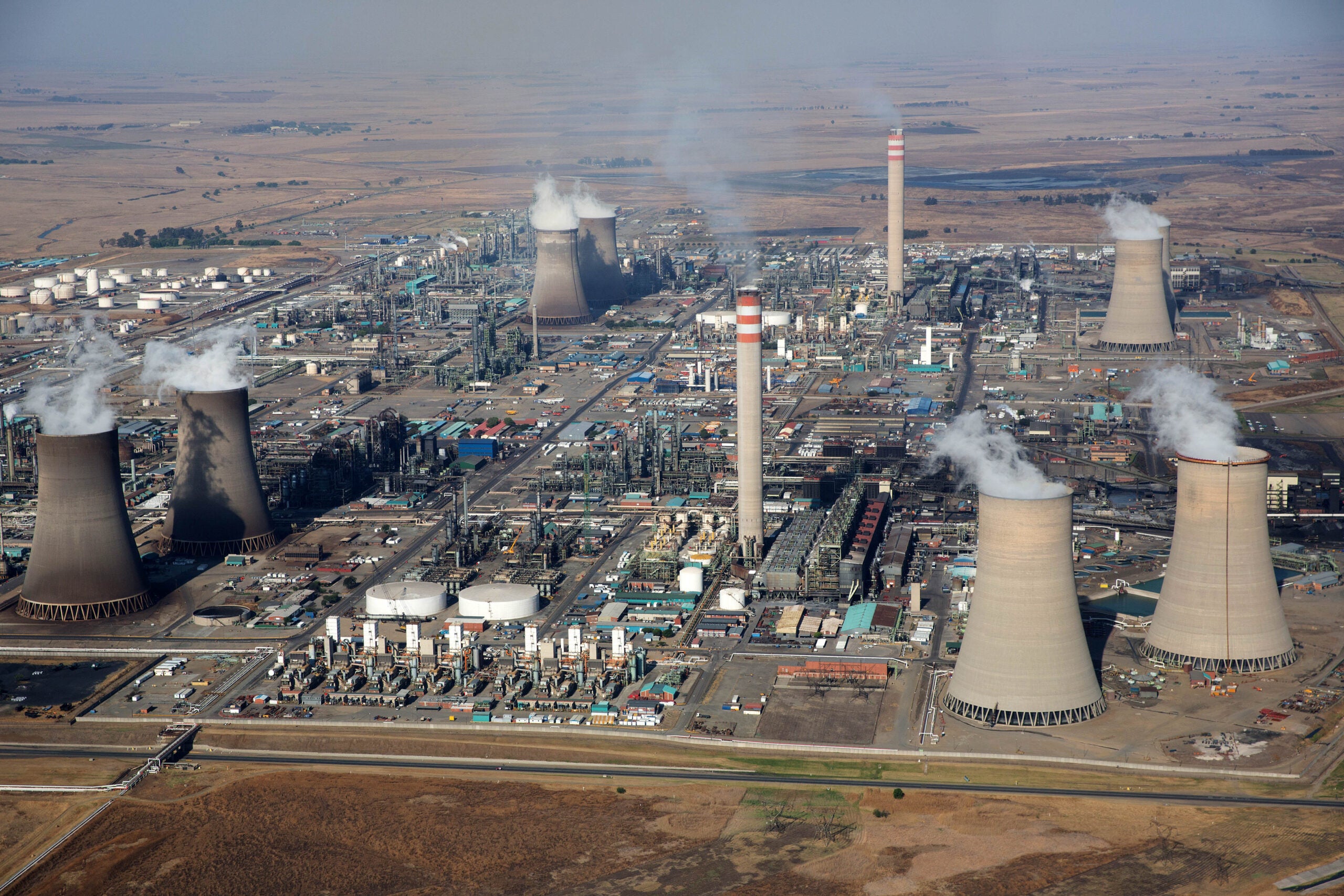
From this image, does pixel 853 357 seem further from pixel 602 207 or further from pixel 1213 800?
pixel 1213 800

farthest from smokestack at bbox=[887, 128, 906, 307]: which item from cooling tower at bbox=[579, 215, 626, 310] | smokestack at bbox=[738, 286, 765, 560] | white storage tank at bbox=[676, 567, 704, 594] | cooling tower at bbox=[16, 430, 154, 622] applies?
cooling tower at bbox=[16, 430, 154, 622]

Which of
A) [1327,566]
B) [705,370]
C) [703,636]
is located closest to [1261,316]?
[705,370]

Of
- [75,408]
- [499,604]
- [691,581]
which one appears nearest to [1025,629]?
[691,581]

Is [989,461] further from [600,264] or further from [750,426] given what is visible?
[600,264]

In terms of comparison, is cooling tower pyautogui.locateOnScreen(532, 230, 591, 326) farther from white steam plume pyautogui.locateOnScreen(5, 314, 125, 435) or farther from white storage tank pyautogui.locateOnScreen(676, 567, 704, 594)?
white storage tank pyautogui.locateOnScreen(676, 567, 704, 594)

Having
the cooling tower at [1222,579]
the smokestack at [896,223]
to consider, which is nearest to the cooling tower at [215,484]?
the cooling tower at [1222,579]

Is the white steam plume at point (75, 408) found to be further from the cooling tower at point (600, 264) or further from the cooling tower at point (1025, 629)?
the cooling tower at point (600, 264)
